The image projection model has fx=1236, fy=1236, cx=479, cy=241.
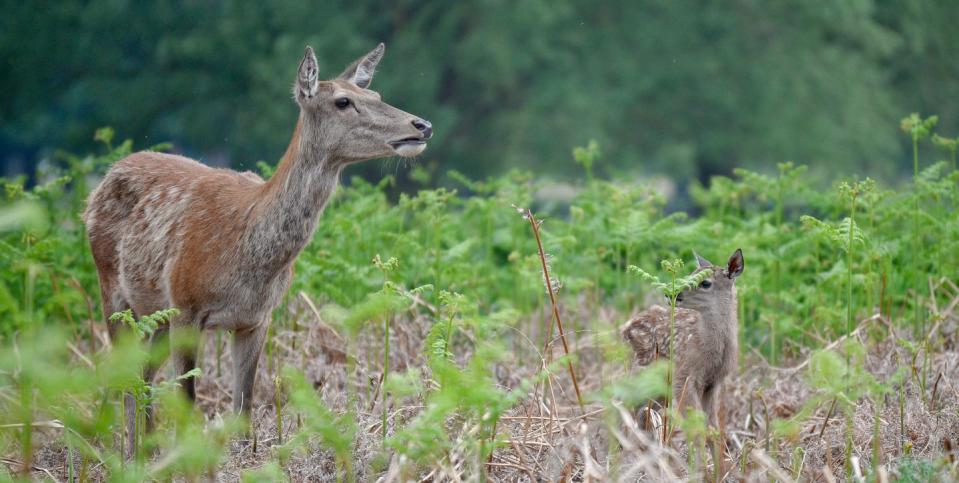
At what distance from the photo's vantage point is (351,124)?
6375 millimetres

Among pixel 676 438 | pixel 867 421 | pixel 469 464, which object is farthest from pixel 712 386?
pixel 469 464

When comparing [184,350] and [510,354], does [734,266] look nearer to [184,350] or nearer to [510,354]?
[510,354]

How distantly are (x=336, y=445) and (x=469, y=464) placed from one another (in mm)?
838

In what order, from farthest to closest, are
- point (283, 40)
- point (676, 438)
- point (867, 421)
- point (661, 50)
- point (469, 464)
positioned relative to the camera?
point (661, 50)
point (283, 40)
point (676, 438)
point (867, 421)
point (469, 464)

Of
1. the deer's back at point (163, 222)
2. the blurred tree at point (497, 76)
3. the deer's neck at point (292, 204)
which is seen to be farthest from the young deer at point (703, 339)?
the blurred tree at point (497, 76)

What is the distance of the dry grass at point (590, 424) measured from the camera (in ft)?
16.9

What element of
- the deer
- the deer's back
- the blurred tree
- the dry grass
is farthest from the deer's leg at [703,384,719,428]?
the blurred tree

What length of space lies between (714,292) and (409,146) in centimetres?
188

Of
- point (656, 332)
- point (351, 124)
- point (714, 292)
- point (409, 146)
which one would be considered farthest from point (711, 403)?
point (351, 124)

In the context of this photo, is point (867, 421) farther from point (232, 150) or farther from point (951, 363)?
point (232, 150)

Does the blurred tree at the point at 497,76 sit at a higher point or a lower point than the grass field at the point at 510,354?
lower

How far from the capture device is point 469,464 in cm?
514

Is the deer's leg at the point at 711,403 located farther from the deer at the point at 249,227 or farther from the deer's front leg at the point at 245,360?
the deer's front leg at the point at 245,360

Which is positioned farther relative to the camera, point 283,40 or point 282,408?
point 283,40
